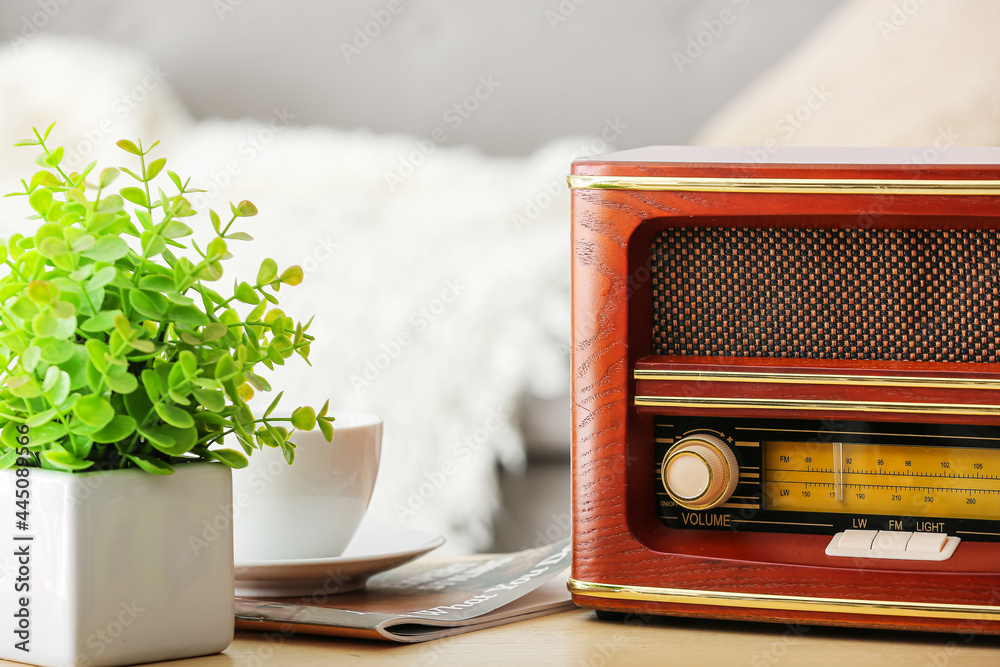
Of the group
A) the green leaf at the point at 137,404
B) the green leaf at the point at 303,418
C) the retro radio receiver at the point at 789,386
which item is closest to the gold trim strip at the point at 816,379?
the retro radio receiver at the point at 789,386

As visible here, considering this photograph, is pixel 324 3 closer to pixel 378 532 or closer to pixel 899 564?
pixel 378 532

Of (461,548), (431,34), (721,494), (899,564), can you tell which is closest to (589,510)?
(721,494)

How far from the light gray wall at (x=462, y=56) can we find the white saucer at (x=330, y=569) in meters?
Result: 0.53

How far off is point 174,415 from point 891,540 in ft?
1.60

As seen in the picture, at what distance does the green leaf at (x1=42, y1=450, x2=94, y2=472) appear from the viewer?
0.58 meters

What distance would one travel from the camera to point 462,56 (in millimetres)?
1203

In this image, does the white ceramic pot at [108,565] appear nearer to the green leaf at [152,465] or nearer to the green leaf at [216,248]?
the green leaf at [152,465]

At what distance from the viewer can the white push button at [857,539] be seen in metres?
0.70

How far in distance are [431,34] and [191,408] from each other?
72 centimetres

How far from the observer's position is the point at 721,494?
2.35ft

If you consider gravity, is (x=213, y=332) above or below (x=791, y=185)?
below

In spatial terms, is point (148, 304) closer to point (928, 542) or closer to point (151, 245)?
point (151, 245)

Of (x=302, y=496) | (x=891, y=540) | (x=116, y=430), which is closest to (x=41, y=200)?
(x=116, y=430)

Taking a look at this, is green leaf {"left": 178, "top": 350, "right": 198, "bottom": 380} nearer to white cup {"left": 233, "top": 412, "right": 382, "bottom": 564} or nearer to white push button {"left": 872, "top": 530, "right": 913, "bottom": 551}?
white cup {"left": 233, "top": 412, "right": 382, "bottom": 564}
